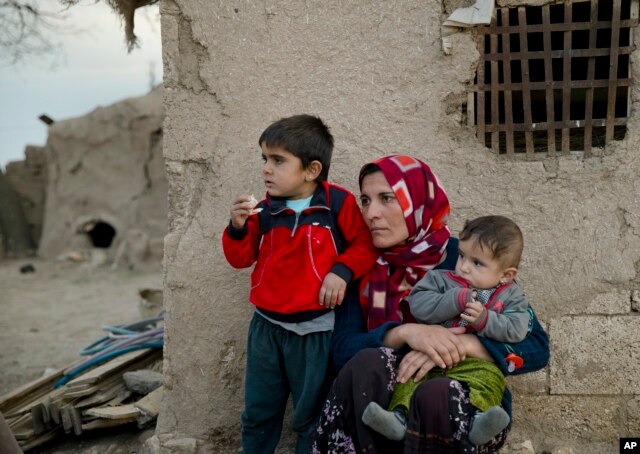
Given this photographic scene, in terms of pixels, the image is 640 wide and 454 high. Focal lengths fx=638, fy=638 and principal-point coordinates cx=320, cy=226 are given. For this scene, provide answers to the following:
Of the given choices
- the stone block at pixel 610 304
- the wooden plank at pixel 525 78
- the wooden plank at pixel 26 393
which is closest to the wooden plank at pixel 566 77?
the wooden plank at pixel 525 78

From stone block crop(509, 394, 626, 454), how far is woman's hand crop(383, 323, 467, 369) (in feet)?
2.88

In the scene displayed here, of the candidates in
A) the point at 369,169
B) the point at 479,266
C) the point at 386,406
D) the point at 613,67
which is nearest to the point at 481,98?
the point at 613,67

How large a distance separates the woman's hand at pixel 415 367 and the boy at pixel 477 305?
0.08ft

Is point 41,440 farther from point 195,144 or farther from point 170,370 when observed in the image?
point 195,144

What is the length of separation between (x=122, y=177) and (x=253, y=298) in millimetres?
9993

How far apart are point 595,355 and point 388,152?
126 cm

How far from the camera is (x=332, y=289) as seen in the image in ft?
7.62

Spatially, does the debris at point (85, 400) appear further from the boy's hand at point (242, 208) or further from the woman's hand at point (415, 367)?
the woman's hand at point (415, 367)

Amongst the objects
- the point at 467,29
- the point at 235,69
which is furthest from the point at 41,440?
Answer: the point at 467,29

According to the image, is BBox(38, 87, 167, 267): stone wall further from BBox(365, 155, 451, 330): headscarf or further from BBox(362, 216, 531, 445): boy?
BBox(362, 216, 531, 445): boy

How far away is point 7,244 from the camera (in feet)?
41.1

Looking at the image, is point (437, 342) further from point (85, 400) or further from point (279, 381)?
point (85, 400)

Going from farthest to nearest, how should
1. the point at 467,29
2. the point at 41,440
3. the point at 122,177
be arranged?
the point at 122,177
the point at 41,440
the point at 467,29

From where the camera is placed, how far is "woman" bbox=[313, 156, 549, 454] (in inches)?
79.4
